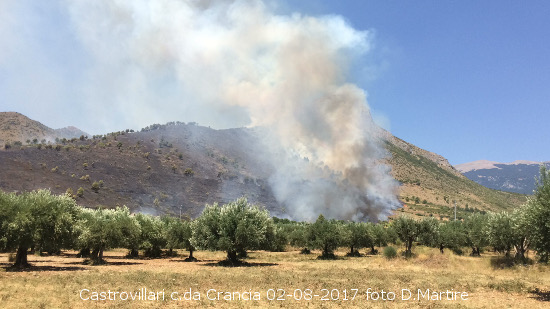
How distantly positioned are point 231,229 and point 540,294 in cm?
3299

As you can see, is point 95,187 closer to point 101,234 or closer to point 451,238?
point 101,234

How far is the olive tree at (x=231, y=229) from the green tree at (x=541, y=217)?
96.5ft

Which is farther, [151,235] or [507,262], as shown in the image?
[151,235]

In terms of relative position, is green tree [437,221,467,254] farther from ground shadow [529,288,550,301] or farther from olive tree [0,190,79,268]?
olive tree [0,190,79,268]

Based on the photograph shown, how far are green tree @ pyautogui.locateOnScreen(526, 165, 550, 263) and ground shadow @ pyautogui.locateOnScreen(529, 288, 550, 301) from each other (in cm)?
266

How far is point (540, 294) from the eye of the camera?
28.4 meters

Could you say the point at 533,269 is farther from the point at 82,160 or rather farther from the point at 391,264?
the point at 82,160

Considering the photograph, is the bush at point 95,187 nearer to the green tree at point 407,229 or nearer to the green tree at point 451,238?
the green tree at point 407,229

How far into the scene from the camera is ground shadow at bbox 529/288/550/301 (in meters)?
26.8

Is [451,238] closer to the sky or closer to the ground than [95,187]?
closer to the ground

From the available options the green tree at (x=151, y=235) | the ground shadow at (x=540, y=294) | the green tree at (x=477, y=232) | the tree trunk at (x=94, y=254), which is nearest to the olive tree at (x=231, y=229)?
the green tree at (x=151, y=235)

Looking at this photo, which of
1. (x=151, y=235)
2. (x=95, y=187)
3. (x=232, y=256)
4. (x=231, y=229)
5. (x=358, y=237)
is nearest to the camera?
(x=231, y=229)

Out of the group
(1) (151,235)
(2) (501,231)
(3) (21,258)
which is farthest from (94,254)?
(2) (501,231)

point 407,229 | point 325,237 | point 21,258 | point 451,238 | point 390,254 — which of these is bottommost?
point 390,254
